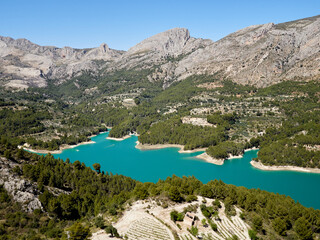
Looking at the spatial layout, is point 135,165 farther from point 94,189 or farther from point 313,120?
point 313,120

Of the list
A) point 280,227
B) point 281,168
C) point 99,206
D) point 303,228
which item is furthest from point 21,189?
point 281,168

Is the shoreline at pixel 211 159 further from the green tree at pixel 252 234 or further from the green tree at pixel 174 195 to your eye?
the green tree at pixel 252 234

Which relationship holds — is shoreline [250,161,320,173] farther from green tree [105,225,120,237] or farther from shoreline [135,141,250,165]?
green tree [105,225,120,237]

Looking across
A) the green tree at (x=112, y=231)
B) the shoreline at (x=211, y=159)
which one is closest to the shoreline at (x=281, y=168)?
the shoreline at (x=211, y=159)

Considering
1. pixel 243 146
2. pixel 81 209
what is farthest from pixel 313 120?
pixel 81 209

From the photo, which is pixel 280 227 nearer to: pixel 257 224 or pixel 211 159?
pixel 257 224

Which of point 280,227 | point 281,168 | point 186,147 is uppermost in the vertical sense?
point 280,227
